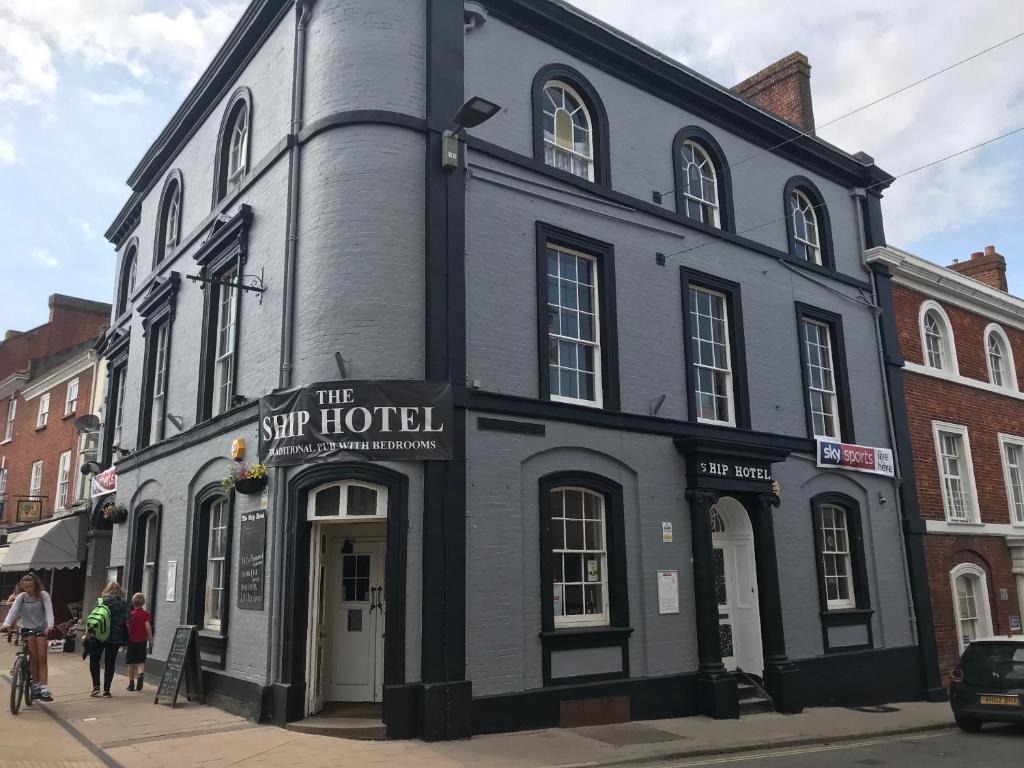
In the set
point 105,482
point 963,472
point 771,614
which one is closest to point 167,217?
point 105,482

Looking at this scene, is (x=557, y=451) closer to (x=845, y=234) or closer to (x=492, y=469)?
(x=492, y=469)

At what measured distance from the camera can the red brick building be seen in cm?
1738

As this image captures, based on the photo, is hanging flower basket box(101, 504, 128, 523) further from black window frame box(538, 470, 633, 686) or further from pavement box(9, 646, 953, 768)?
black window frame box(538, 470, 633, 686)

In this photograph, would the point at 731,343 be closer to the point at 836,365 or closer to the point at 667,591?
the point at 836,365

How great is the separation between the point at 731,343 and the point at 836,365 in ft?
10.8

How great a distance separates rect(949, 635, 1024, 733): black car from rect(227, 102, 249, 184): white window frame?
13917 millimetres

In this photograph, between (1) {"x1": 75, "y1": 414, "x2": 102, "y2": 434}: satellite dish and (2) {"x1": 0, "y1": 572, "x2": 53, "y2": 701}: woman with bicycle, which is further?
(1) {"x1": 75, "y1": 414, "x2": 102, "y2": 434}: satellite dish

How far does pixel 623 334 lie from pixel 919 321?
9.43 metres

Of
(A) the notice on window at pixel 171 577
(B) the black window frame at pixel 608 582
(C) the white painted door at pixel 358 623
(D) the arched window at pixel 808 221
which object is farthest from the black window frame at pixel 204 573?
(D) the arched window at pixel 808 221

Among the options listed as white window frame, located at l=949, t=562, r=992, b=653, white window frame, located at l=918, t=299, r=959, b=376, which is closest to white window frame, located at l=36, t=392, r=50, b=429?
white window frame, located at l=918, t=299, r=959, b=376

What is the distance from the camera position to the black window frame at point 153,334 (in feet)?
52.9

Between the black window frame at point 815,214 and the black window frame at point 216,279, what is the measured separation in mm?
10274

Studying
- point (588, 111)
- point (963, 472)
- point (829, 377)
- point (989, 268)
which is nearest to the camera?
point (588, 111)

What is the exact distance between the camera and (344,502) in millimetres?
10383
